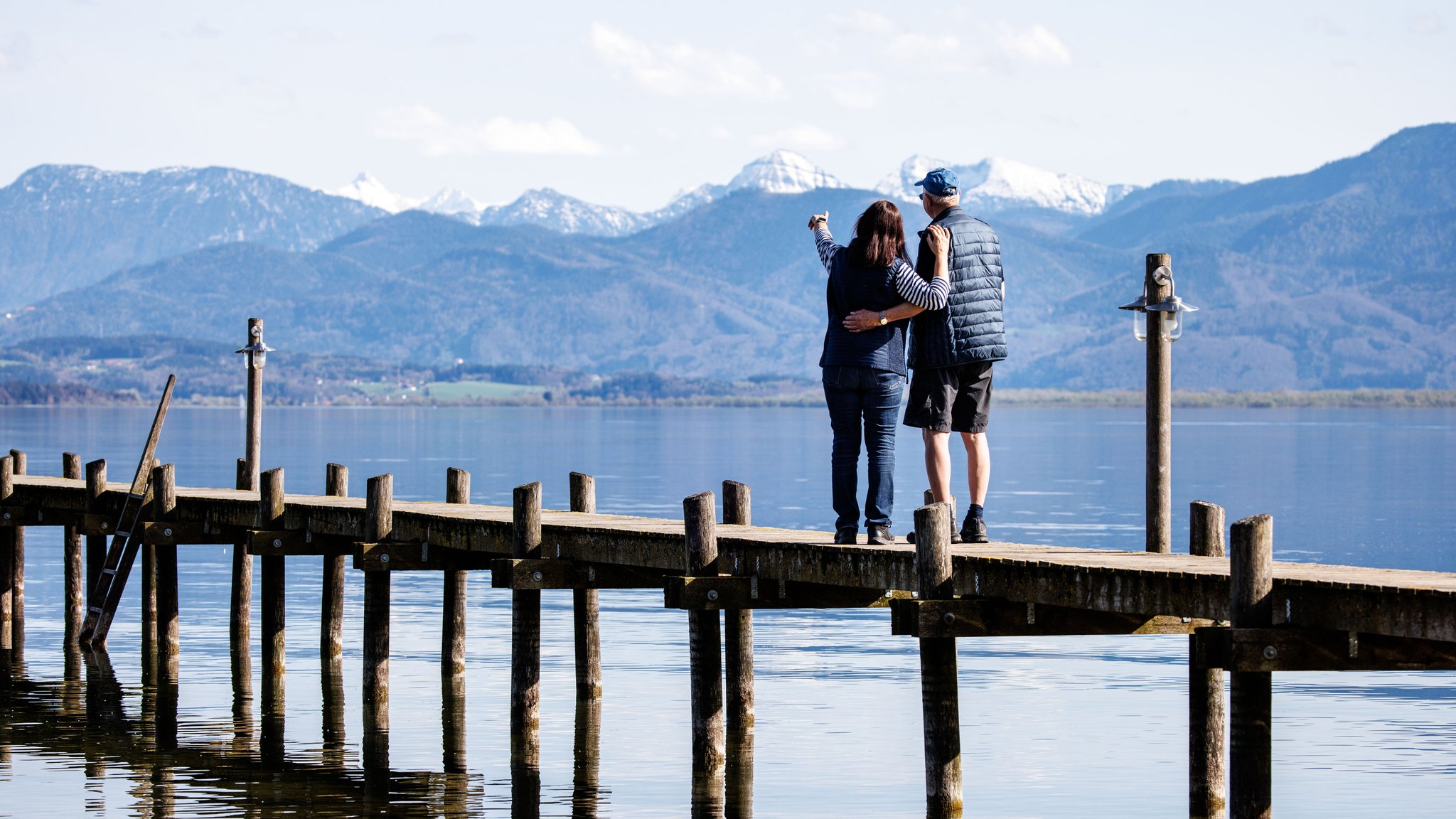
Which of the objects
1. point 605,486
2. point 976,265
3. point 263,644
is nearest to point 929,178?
point 976,265

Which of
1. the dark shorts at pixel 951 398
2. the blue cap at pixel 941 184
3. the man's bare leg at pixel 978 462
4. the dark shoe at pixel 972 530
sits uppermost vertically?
the blue cap at pixel 941 184

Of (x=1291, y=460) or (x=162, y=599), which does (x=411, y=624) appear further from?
(x=1291, y=460)

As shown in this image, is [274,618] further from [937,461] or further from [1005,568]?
[1005,568]

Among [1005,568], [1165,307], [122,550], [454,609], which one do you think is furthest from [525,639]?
[122,550]

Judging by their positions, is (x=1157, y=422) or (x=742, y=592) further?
(x=742, y=592)

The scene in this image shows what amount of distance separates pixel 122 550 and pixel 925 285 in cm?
1571

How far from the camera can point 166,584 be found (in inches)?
1092

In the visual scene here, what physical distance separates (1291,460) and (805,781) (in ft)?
341

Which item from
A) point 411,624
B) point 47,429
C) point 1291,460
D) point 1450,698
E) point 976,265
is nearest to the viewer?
point 976,265

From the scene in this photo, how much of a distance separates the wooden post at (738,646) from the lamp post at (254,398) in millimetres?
9074

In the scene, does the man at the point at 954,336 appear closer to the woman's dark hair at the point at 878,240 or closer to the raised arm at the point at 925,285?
the raised arm at the point at 925,285

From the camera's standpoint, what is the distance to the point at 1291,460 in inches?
4697

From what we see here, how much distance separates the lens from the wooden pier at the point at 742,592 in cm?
1282

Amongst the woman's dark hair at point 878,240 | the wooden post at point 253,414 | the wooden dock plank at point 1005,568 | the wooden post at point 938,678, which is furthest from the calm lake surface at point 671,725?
the woman's dark hair at point 878,240
